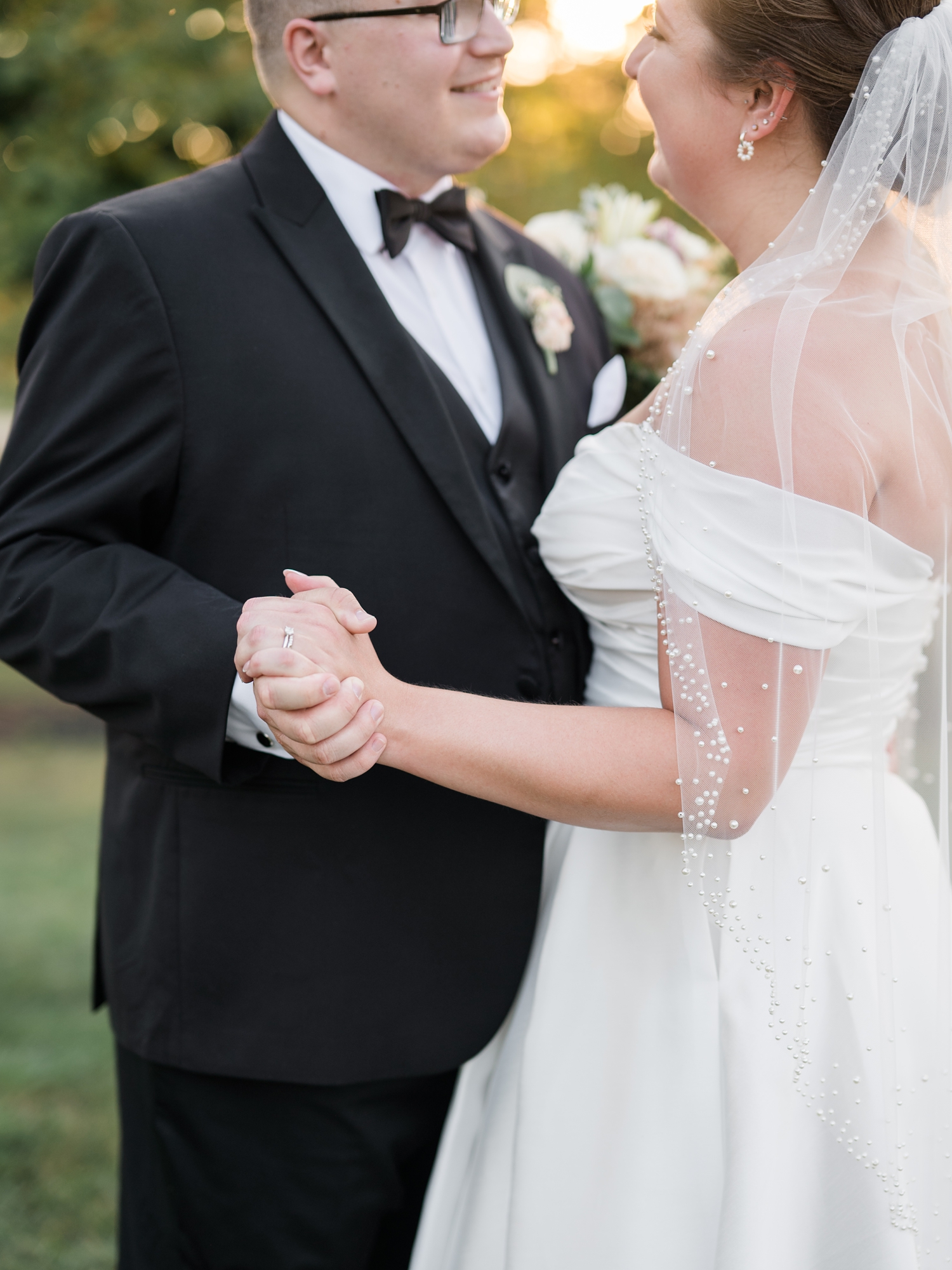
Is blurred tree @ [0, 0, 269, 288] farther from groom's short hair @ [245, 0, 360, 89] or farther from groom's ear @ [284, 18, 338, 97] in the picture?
groom's ear @ [284, 18, 338, 97]

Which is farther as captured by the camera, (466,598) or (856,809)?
(466,598)

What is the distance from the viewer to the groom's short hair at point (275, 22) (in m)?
2.30

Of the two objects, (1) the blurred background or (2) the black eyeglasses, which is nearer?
(2) the black eyeglasses

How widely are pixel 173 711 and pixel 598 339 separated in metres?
1.50

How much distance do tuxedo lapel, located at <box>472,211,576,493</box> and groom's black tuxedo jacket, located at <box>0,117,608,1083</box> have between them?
3.9 inches

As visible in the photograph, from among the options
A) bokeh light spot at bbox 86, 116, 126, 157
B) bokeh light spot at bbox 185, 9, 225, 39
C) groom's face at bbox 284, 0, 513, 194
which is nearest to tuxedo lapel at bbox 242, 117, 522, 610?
groom's face at bbox 284, 0, 513, 194

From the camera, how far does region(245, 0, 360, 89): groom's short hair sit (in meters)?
2.30

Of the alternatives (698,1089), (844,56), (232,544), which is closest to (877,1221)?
(698,1089)

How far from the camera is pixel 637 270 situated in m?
2.84

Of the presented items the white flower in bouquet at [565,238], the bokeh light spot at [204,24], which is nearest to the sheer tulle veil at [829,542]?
the white flower in bouquet at [565,238]

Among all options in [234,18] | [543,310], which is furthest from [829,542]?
[234,18]

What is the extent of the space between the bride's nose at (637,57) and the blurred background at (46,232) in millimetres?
110

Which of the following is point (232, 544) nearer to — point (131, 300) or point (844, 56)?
point (131, 300)

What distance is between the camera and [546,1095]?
2.06 m
